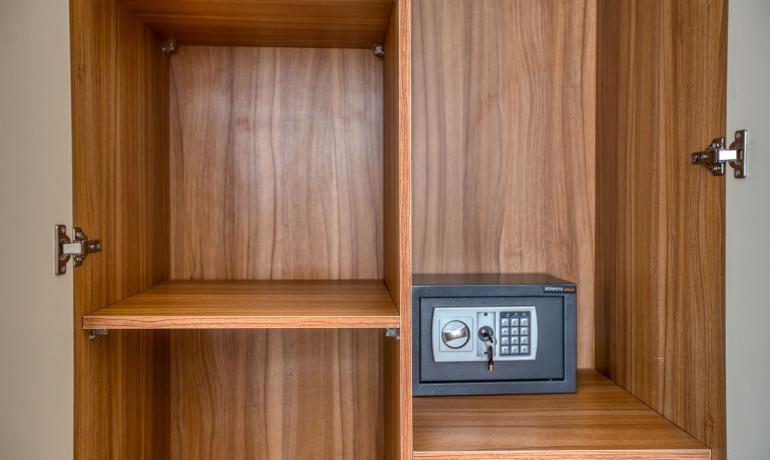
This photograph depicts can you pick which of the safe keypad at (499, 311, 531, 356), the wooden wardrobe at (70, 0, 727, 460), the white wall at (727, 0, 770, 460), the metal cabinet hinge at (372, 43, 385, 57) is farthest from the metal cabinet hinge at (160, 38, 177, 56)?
the white wall at (727, 0, 770, 460)

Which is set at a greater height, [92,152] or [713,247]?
[92,152]

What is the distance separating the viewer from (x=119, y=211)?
1.09 metres

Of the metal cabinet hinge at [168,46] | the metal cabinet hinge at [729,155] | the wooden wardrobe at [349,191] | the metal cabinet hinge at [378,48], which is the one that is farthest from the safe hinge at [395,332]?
the metal cabinet hinge at [168,46]

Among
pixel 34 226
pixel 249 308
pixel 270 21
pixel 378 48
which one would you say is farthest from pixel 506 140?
pixel 34 226

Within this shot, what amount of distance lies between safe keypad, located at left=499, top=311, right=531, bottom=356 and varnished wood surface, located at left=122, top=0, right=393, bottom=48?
61 cm

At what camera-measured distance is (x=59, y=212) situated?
0.86m

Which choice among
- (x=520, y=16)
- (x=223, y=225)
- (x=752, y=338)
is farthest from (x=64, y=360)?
(x=520, y=16)

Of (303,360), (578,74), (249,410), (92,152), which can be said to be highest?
(578,74)

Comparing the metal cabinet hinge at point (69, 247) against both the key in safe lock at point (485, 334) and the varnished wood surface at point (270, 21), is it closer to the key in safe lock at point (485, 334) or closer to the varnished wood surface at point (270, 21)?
the varnished wood surface at point (270, 21)

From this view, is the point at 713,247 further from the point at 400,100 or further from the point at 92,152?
the point at 92,152

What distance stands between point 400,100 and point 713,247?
1.66 ft

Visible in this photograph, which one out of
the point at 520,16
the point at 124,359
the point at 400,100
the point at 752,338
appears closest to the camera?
the point at 752,338

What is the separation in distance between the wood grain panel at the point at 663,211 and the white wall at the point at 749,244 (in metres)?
0.02

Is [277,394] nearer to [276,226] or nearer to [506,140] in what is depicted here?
[276,226]
